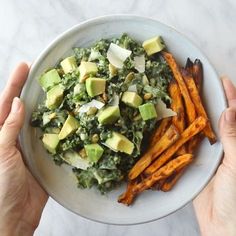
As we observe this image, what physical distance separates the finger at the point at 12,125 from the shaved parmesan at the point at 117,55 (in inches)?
12.7

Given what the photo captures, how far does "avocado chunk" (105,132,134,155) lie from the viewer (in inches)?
58.2

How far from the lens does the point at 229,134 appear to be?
148 centimetres

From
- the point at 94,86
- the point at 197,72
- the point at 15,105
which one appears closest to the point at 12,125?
the point at 15,105

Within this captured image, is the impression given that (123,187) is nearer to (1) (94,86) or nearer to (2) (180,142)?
(2) (180,142)

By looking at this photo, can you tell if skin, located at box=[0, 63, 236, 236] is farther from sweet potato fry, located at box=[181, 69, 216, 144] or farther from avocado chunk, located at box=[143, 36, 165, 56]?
avocado chunk, located at box=[143, 36, 165, 56]

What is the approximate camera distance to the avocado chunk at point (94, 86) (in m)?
1.46

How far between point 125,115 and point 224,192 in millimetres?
396

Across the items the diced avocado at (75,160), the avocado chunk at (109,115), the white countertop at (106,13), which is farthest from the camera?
the white countertop at (106,13)

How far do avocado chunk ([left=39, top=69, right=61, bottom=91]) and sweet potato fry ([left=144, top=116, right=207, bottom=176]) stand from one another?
0.41 metres

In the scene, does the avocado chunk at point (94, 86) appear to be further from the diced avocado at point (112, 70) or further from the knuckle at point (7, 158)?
the knuckle at point (7, 158)

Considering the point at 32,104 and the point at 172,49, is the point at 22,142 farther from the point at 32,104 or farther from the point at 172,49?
the point at 172,49

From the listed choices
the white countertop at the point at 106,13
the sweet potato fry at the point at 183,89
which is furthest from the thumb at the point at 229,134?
the white countertop at the point at 106,13

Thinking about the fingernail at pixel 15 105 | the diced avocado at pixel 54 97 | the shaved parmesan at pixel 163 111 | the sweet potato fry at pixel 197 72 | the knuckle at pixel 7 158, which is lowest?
the shaved parmesan at pixel 163 111

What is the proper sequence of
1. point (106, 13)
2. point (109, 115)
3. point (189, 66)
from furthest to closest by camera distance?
point (106, 13), point (189, 66), point (109, 115)
